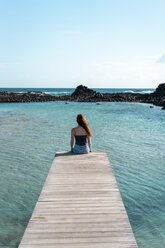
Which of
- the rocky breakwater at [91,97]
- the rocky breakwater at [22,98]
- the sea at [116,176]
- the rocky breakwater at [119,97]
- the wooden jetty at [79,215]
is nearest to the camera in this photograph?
the wooden jetty at [79,215]

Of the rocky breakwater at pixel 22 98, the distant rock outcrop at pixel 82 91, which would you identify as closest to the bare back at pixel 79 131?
the rocky breakwater at pixel 22 98

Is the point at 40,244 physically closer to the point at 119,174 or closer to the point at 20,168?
the point at 119,174

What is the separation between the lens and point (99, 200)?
20.5 feet

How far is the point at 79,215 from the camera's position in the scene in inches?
216

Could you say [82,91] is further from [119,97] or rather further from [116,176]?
[116,176]

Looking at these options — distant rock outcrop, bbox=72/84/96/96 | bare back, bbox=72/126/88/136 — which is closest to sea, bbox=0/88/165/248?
bare back, bbox=72/126/88/136

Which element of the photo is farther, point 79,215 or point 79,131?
point 79,131

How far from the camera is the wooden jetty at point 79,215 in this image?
4531 mm

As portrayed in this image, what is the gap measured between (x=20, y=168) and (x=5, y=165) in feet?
3.49

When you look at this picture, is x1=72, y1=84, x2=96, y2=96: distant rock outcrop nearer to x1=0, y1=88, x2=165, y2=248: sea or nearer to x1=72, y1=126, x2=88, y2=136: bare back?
x1=0, y1=88, x2=165, y2=248: sea

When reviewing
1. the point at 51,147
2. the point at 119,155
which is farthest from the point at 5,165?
the point at 119,155

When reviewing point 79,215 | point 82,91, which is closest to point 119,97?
point 82,91

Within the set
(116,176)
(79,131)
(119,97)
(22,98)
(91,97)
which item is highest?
(119,97)

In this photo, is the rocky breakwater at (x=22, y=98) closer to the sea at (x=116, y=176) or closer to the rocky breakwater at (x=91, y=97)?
the rocky breakwater at (x=91, y=97)
